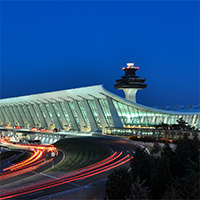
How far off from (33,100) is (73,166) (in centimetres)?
5588

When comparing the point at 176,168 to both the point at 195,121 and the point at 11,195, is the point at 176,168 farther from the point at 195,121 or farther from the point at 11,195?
the point at 195,121

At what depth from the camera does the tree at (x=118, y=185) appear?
17.2m

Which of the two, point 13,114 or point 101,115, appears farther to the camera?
point 13,114

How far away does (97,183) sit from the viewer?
713 inches

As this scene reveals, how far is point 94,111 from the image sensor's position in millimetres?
63000

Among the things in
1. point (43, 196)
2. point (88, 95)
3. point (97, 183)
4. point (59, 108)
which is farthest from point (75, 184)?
point (59, 108)

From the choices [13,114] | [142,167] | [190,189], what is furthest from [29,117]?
[190,189]

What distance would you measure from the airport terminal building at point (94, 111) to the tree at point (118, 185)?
33.8m

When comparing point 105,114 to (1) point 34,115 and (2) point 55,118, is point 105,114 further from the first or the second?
(1) point 34,115

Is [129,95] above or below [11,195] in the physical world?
above

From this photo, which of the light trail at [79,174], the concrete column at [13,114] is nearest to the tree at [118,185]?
the light trail at [79,174]

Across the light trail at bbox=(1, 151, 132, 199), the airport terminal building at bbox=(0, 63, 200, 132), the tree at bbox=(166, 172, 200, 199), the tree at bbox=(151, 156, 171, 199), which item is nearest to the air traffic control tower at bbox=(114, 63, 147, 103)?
the airport terminal building at bbox=(0, 63, 200, 132)

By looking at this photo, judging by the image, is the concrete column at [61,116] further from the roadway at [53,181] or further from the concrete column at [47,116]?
the roadway at [53,181]

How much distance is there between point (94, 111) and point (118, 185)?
150 feet
